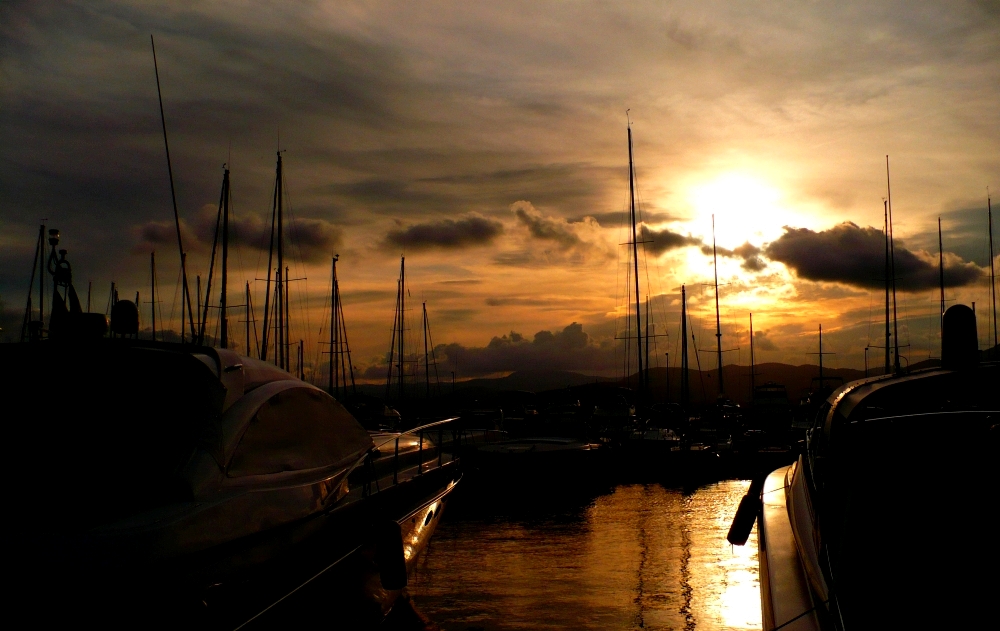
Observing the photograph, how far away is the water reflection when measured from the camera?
27.7 ft

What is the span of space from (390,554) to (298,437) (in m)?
1.19

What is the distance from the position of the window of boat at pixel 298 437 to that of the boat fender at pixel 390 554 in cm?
73

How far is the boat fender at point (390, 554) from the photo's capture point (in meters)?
6.32

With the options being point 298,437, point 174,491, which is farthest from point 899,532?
point 298,437

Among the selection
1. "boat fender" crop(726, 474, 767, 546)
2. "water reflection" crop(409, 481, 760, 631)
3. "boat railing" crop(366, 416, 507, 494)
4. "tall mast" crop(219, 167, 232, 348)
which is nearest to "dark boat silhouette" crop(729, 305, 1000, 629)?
"boat fender" crop(726, 474, 767, 546)

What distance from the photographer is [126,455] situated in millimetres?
4668

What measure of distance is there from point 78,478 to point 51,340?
1.20m

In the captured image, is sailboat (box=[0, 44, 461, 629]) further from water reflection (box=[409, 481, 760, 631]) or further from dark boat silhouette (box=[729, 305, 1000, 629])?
dark boat silhouette (box=[729, 305, 1000, 629])

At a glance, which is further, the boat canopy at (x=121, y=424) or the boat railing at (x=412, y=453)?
the boat railing at (x=412, y=453)

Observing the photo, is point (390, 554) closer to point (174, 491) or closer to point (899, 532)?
point (174, 491)

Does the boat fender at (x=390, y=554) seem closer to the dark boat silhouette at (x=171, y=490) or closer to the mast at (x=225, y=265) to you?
the dark boat silhouette at (x=171, y=490)

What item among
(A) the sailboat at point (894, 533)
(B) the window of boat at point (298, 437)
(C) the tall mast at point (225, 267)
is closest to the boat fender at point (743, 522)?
(A) the sailboat at point (894, 533)

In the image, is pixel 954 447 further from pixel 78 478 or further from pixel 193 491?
pixel 78 478

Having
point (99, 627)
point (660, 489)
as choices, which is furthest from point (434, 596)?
point (660, 489)
